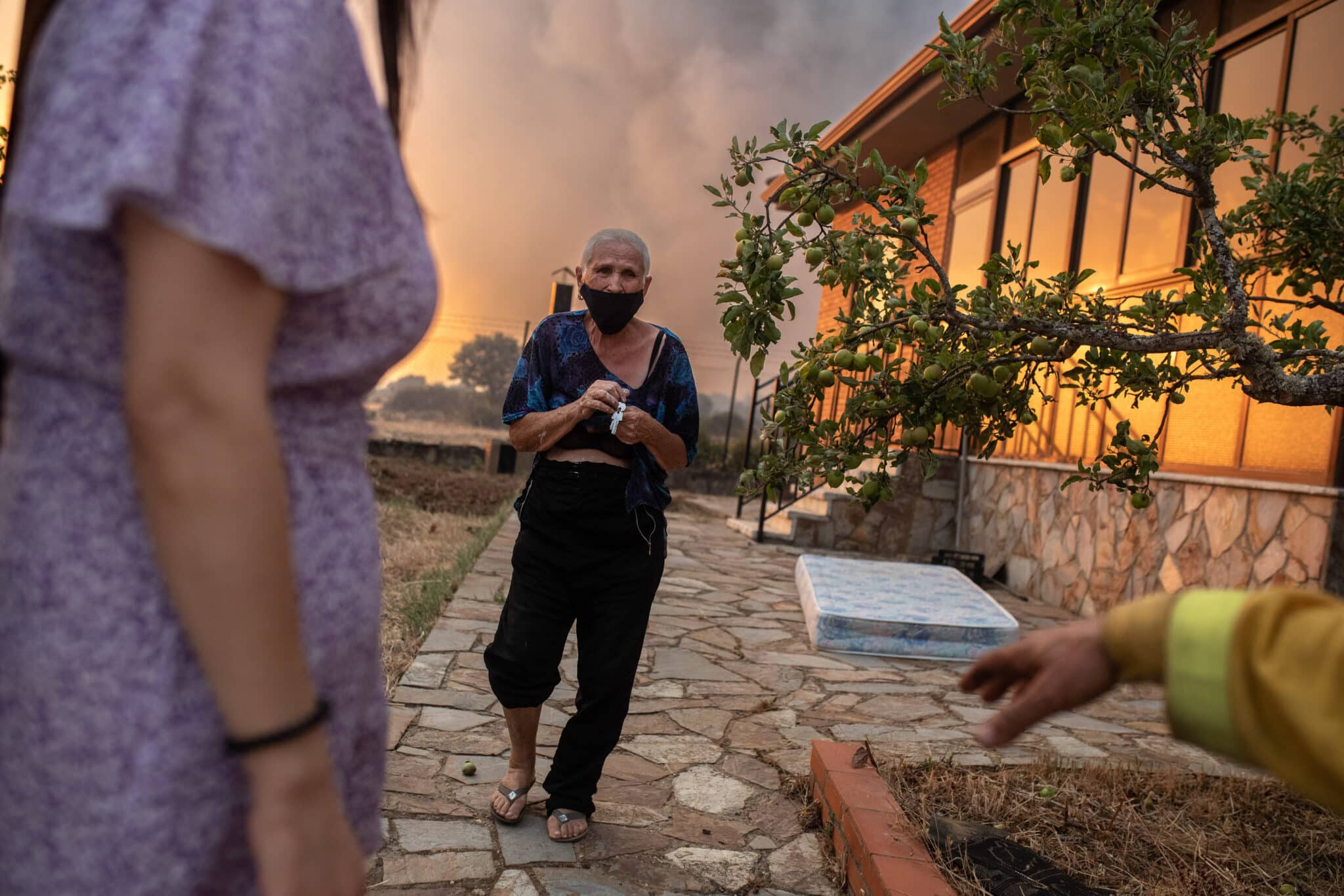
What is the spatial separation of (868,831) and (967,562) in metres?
6.73

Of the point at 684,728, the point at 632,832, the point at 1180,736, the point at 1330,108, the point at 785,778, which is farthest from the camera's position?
the point at 1330,108

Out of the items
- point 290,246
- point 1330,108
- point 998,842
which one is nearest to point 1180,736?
point 290,246

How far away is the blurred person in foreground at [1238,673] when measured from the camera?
84cm

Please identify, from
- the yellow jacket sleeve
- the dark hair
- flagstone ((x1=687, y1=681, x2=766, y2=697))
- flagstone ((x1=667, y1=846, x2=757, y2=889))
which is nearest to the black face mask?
flagstone ((x1=667, y1=846, x2=757, y2=889))

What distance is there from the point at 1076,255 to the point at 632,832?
769 cm

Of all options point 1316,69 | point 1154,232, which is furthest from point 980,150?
point 1316,69

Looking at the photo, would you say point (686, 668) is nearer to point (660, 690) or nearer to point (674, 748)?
point (660, 690)

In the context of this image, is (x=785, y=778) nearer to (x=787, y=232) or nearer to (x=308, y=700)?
(x=787, y=232)

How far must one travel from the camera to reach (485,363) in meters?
42.9

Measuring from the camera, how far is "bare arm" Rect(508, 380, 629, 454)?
2.92 meters

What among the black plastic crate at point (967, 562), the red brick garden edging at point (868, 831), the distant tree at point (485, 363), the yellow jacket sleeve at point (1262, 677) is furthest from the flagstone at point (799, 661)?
the distant tree at point (485, 363)

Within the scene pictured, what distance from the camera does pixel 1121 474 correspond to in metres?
3.00

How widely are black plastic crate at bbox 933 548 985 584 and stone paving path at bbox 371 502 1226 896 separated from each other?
2.92 metres

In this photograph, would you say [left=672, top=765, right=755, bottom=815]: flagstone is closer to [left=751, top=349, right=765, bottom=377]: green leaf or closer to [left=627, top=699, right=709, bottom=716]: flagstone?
[left=627, top=699, right=709, bottom=716]: flagstone
